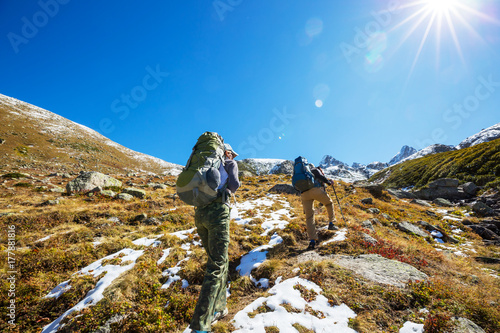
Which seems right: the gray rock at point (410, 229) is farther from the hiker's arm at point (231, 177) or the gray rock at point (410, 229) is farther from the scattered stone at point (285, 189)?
the hiker's arm at point (231, 177)

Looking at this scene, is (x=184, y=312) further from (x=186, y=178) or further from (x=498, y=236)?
(x=498, y=236)

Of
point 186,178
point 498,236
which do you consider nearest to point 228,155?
point 186,178

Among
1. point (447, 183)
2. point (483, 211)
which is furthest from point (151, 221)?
point (447, 183)

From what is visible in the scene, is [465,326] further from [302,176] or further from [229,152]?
[229,152]

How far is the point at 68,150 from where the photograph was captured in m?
62.8

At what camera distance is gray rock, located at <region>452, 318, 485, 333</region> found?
3.14 metres

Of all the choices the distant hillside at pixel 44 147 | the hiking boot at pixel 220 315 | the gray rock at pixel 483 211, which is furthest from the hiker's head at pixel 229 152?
the distant hillside at pixel 44 147

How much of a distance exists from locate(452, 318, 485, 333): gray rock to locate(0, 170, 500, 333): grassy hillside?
0.13 metres

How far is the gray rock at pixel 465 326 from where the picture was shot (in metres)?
3.14

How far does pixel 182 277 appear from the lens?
555 cm

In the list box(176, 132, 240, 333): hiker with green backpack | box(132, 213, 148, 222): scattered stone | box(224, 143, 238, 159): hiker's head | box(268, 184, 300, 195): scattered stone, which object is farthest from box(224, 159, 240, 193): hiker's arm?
box(268, 184, 300, 195): scattered stone

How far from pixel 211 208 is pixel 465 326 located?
5168 mm

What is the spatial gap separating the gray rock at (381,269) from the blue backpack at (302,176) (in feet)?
8.54

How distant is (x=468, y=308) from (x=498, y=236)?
1388cm
